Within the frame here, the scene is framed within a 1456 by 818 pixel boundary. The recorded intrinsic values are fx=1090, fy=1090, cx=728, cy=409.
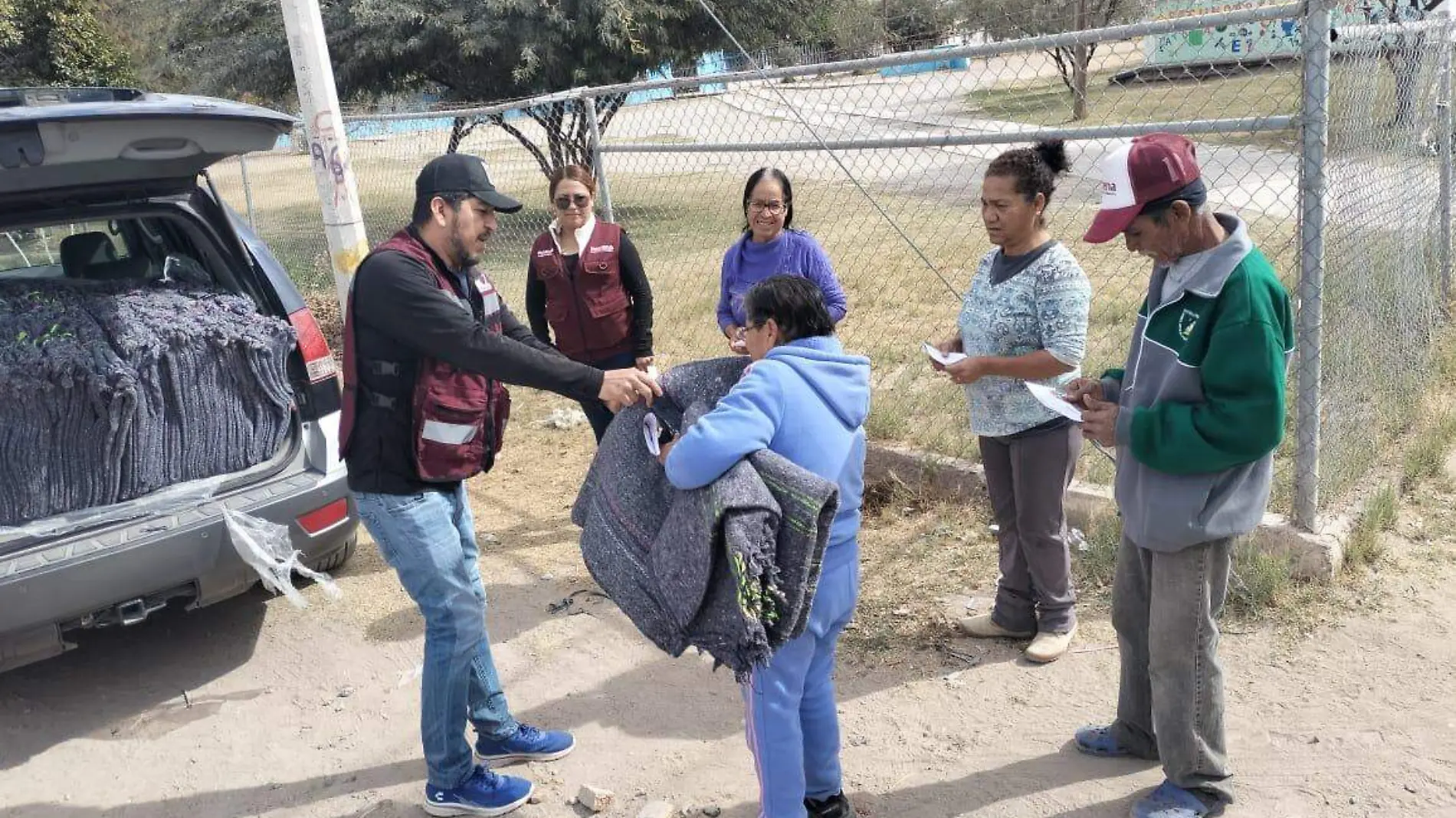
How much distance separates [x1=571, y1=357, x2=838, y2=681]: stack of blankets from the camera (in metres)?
2.39

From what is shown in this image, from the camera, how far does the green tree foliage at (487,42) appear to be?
1409 cm

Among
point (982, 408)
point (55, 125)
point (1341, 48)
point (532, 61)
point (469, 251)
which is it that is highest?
point (532, 61)

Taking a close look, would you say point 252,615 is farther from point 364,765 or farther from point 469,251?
point 469,251

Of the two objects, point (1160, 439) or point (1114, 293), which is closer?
point (1160, 439)

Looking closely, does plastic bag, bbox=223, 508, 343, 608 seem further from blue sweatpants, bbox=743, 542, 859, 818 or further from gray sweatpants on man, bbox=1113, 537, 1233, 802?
gray sweatpants on man, bbox=1113, 537, 1233, 802

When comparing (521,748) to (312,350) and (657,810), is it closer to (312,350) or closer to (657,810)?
(657,810)

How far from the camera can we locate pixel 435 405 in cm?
292

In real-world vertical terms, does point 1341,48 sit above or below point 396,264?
above

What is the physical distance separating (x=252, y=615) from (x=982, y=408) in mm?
3142

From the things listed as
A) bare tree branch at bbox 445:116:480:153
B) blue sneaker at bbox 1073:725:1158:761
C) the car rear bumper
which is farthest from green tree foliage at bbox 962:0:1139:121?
blue sneaker at bbox 1073:725:1158:761

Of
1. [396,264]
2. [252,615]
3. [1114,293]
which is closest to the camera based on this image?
[396,264]

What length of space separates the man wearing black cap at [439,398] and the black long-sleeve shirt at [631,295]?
155 cm

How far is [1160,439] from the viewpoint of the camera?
8.30 feet

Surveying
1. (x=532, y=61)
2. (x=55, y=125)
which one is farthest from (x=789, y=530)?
(x=532, y=61)
